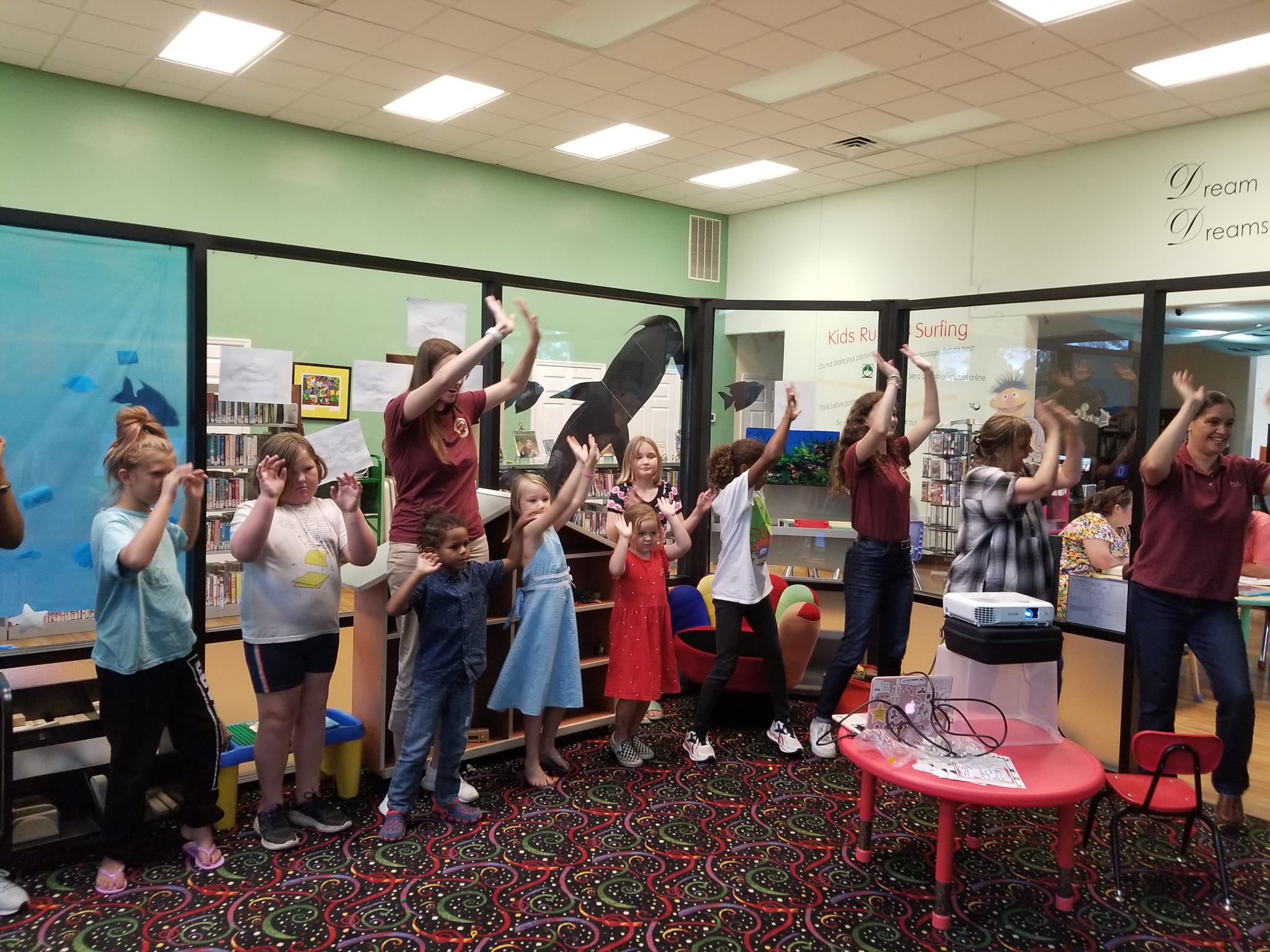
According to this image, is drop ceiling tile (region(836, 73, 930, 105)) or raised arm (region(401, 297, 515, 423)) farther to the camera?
drop ceiling tile (region(836, 73, 930, 105))

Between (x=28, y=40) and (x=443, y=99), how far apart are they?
2546mm

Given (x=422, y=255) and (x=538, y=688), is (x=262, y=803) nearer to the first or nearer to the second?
(x=538, y=688)

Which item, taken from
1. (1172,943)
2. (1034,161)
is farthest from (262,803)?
(1034,161)

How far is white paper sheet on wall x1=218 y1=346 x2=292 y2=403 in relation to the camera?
3367 millimetres

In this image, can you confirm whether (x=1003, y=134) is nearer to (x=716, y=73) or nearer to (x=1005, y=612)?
(x=716, y=73)

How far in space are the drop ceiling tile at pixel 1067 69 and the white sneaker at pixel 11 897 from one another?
245 inches

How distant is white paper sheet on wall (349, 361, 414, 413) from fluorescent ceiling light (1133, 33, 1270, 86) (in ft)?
15.7

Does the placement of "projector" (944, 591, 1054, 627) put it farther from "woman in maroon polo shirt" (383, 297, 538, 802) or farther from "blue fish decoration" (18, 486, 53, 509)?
"blue fish decoration" (18, 486, 53, 509)

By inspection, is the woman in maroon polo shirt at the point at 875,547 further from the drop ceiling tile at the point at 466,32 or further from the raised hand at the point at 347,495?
the drop ceiling tile at the point at 466,32

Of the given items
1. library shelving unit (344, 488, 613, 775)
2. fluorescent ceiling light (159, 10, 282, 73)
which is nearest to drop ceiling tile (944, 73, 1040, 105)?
library shelving unit (344, 488, 613, 775)

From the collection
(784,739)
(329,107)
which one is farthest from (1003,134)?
(784,739)

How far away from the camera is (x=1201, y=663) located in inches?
135

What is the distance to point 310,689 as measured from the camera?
3.10 metres

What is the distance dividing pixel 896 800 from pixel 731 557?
114 centimetres
